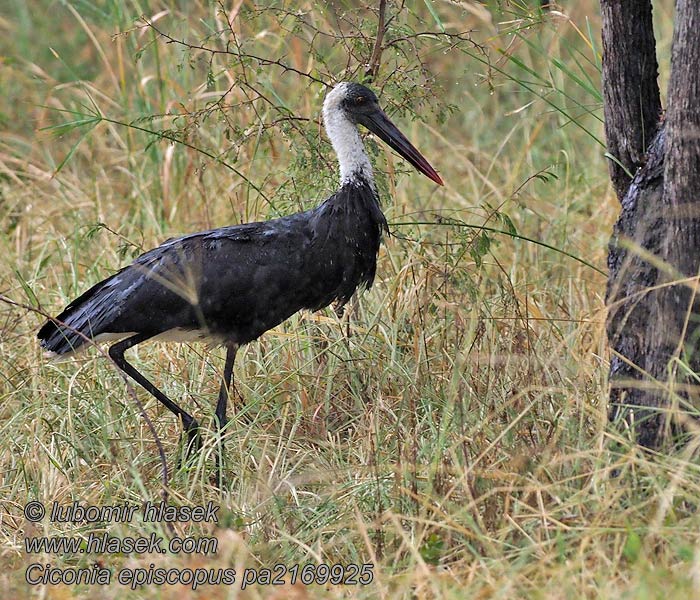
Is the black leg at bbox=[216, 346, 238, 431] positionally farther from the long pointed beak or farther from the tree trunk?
the tree trunk

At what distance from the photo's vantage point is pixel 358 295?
5133 millimetres

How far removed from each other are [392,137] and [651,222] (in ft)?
4.80

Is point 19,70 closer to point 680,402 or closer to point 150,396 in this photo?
point 150,396

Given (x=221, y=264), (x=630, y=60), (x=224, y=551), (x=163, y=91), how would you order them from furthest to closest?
1. (x=163, y=91)
2. (x=221, y=264)
3. (x=630, y=60)
4. (x=224, y=551)

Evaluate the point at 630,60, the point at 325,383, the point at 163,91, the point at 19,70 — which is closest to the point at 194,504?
the point at 325,383

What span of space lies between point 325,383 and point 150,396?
0.80 meters

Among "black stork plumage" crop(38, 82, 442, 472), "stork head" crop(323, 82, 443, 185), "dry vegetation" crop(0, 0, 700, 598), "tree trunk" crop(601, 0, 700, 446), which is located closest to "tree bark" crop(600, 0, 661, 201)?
"tree trunk" crop(601, 0, 700, 446)

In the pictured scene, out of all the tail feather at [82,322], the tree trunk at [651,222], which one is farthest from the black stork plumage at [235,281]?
the tree trunk at [651,222]

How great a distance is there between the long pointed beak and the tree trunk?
40.3 inches

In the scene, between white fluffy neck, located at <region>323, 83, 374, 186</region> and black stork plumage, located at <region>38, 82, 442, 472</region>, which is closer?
black stork plumage, located at <region>38, 82, 442, 472</region>

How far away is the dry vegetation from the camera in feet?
10.7

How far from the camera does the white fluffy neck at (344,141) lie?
182 inches

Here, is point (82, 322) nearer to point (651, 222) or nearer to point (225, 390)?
point (225, 390)

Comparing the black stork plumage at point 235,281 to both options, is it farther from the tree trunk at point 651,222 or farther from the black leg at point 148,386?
the tree trunk at point 651,222
